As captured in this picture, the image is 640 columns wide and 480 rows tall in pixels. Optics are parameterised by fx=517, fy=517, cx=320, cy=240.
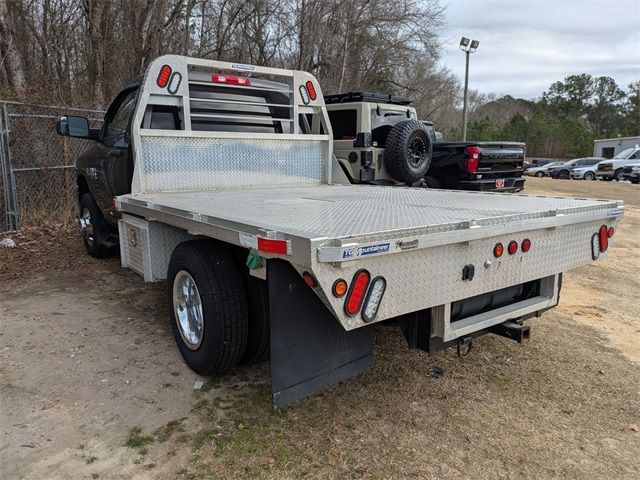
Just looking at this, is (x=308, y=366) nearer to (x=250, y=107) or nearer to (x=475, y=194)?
(x=475, y=194)

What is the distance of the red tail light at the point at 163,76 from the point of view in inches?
197

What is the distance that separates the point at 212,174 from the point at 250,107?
0.99 m

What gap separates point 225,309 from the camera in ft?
10.5

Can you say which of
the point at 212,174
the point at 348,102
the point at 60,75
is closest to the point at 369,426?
the point at 212,174

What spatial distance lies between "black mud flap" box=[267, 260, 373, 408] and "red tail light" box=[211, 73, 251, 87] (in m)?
3.45

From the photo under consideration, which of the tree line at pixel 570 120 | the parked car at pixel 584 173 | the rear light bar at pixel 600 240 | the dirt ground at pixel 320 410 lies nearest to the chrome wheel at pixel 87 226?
the dirt ground at pixel 320 410

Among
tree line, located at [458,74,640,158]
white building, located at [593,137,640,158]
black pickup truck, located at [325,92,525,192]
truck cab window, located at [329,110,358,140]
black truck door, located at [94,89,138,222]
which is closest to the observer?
black truck door, located at [94,89,138,222]

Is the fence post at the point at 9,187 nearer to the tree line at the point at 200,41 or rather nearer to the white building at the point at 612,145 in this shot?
the tree line at the point at 200,41

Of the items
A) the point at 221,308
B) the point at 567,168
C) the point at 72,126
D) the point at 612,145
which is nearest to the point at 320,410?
the point at 221,308

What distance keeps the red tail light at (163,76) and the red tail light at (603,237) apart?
405 cm

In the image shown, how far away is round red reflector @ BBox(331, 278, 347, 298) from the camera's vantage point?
2328 mm

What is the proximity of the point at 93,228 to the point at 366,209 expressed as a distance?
4418mm

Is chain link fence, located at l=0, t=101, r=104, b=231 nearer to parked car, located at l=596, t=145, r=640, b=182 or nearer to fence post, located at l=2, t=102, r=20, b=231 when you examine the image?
fence post, located at l=2, t=102, r=20, b=231

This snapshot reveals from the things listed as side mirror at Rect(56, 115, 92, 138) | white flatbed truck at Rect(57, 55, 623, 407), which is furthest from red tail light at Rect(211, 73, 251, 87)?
side mirror at Rect(56, 115, 92, 138)
